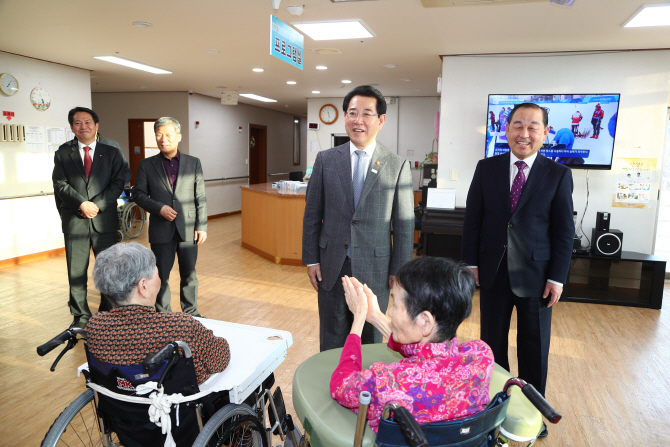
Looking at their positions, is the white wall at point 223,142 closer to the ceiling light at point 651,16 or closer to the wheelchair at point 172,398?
the ceiling light at point 651,16

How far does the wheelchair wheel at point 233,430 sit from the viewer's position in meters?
1.39

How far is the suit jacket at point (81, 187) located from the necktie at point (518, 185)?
9.82 feet

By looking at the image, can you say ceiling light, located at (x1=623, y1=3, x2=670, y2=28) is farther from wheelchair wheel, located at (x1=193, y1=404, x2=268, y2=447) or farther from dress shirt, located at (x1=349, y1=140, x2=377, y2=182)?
wheelchair wheel, located at (x1=193, y1=404, x2=268, y2=447)

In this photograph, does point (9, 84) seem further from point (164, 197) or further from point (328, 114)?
point (328, 114)

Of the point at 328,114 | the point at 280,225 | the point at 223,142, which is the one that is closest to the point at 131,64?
the point at 280,225

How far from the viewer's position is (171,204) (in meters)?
3.60

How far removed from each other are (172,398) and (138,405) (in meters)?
0.14

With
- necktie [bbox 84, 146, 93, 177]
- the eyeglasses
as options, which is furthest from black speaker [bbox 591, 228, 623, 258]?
necktie [bbox 84, 146, 93, 177]

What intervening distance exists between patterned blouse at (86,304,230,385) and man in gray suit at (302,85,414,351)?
2.85ft

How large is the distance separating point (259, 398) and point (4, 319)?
3410mm

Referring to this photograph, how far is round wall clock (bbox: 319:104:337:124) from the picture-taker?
10328mm

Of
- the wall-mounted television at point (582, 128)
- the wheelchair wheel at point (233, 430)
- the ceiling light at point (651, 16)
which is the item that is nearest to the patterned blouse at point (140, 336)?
the wheelchair wheel at point (233, 430)

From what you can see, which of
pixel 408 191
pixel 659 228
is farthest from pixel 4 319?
pixel 659 228

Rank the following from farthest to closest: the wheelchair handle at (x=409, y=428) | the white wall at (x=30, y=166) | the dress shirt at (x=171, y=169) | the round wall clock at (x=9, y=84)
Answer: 1. the white wall at (x=30, y=166)
2. the round wall clock at (x=9, y=84)
3. the dress shirt at (x=171, y=169)
4. the wheelchair handle at (x=409, y=428)
